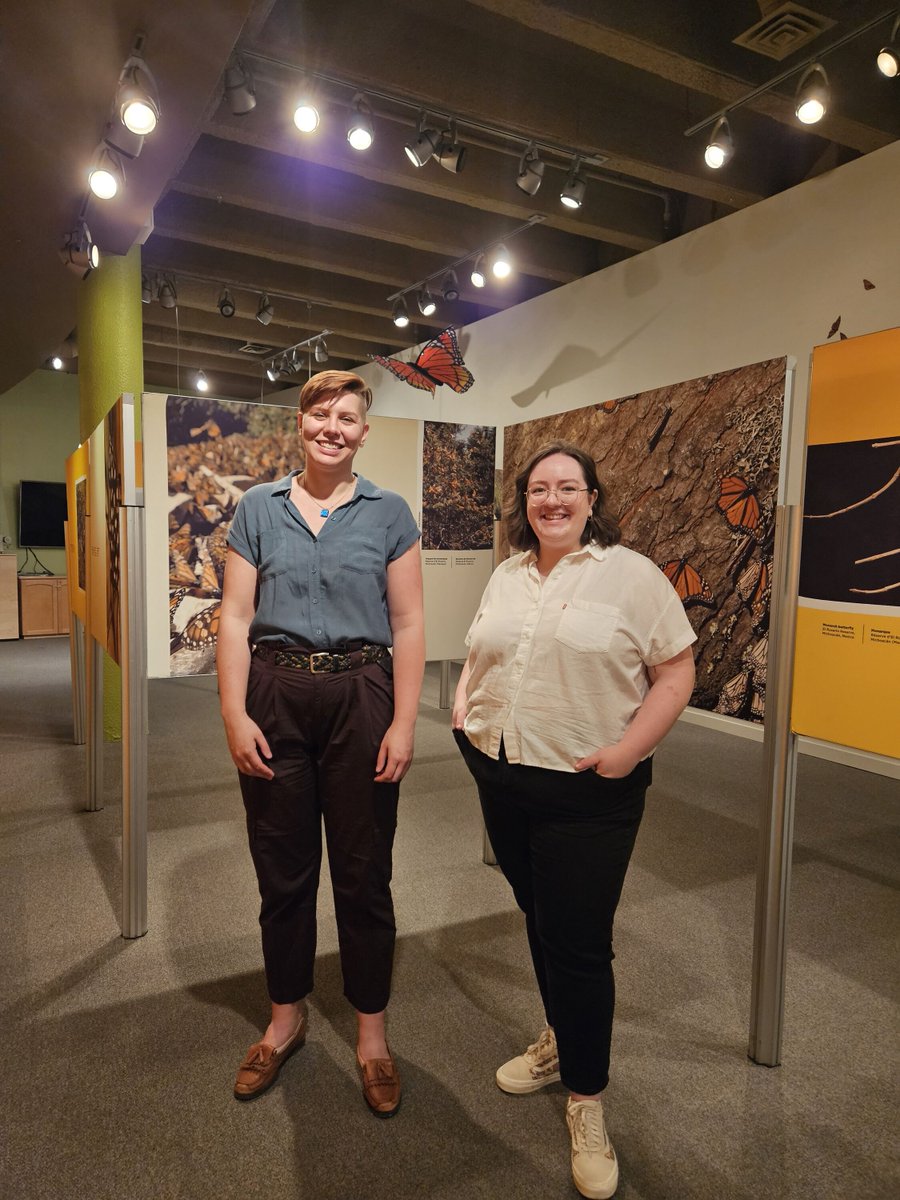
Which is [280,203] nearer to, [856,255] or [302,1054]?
[856,255]

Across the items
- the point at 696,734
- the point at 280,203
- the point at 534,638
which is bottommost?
the point at 696,734

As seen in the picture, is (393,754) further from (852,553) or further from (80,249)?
(80,249)

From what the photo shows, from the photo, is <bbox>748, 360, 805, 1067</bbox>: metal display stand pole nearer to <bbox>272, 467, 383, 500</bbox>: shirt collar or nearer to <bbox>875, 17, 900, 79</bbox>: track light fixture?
<bbox>272, 467, 383, 500</bbox>: shirt collar

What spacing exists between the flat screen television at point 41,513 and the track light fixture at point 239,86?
779 centimetres

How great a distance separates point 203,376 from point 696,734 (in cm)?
757

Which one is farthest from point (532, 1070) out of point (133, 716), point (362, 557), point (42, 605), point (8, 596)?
point (42, 605)

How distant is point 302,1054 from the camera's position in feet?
6.35

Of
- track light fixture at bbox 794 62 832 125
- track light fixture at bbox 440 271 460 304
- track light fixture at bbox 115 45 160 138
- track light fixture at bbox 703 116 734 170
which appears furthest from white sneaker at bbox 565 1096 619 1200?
track light fixture at bbox 440 271 460 304

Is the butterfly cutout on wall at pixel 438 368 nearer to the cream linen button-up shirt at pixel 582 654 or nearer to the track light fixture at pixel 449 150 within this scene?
the track light fixture at pixel 449 150

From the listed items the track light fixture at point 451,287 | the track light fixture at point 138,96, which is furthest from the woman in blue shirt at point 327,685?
the track light fixture at point 451,287

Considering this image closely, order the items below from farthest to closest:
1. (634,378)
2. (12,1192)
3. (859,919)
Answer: (634,378) < (859,919) < (12,1192)

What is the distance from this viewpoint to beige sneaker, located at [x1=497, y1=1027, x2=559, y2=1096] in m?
1.80

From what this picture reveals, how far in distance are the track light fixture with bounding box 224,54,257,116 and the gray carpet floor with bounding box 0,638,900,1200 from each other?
3.26 m

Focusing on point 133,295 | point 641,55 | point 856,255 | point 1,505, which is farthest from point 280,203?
point 1,505
